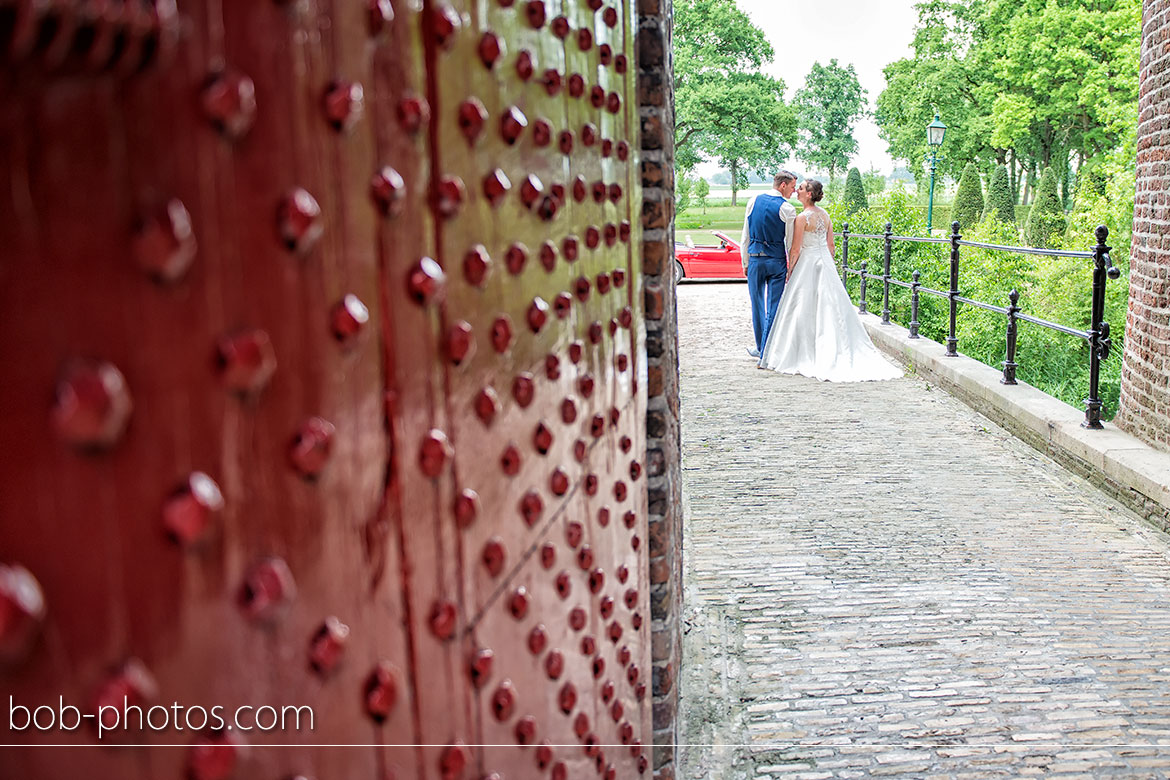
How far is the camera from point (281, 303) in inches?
A: 28.2

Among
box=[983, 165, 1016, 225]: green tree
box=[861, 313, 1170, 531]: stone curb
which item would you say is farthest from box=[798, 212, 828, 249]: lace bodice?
box=[983, 165, 1016, 225]: green tree

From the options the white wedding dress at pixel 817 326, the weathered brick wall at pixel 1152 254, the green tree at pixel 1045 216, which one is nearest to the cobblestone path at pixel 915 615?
the weathered brick wall at pixel 1152 254

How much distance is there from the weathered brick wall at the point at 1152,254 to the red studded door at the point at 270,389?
548cm

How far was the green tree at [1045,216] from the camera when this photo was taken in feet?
94.5

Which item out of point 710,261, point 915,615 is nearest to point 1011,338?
point 915,615

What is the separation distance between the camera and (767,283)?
1109 centimetres

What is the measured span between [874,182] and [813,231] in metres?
50.5

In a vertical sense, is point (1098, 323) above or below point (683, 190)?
below

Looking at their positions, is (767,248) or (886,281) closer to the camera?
(767,248)

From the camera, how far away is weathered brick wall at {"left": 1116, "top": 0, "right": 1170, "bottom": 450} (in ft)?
18.4

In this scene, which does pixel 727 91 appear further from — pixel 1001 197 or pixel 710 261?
pixel 710 261

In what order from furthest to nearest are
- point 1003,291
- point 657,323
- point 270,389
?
point 1003,291 < point 657,323 < point 270,389

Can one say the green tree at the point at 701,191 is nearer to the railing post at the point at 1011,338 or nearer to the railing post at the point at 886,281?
the railing post at the point at 886,281

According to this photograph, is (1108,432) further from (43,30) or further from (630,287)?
(43,30)
